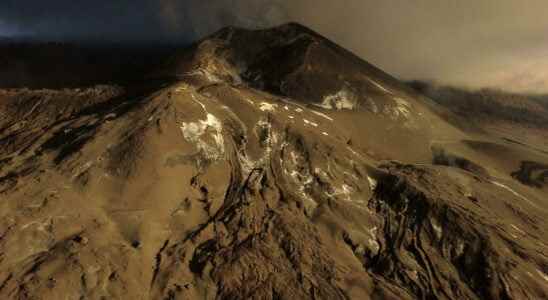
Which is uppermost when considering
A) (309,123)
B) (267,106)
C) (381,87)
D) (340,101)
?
(381,87)

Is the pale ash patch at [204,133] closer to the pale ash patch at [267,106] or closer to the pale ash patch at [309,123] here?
the pale ash patch at [267,106]

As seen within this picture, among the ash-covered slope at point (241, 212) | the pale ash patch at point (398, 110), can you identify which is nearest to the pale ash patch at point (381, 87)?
the pale ash patch at point (398, 110)

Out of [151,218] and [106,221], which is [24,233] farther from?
[151,218]

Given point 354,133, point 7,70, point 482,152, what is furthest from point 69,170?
point 7,70

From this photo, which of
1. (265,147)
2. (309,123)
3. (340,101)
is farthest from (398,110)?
(265,147)

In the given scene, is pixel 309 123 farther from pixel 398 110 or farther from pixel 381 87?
pixel 381 87
